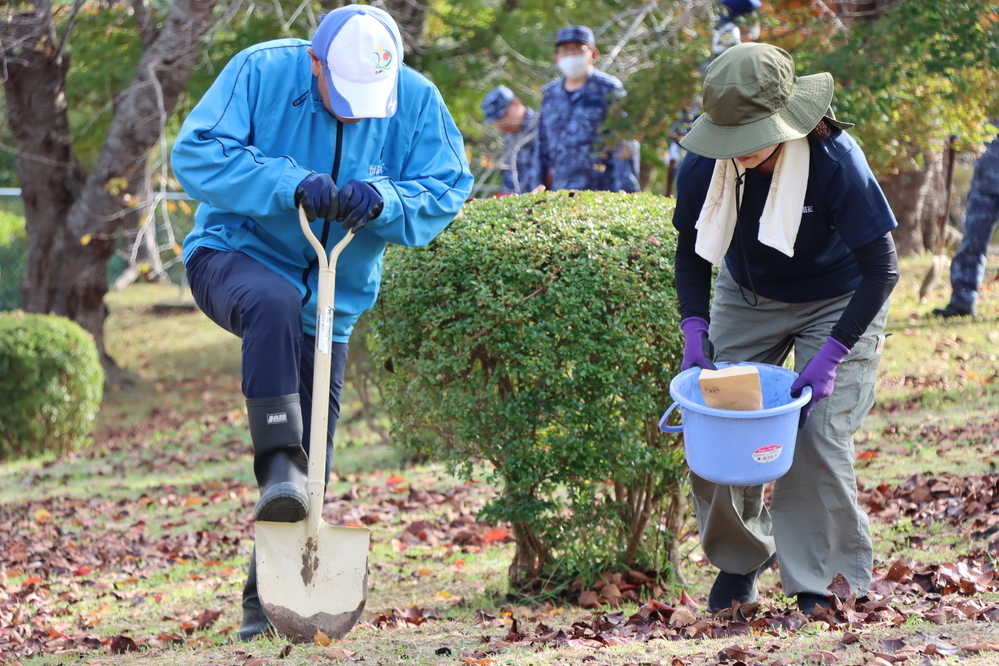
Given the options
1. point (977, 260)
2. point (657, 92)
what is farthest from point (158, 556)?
point (977, 260)

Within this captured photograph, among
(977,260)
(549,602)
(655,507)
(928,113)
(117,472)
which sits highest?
(928,113)

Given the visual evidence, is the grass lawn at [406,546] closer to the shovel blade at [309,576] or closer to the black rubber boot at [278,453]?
the shovel blade at [309,576]

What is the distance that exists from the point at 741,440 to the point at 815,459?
0.48 m

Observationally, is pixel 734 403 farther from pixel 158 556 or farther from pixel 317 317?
pixel 158 556

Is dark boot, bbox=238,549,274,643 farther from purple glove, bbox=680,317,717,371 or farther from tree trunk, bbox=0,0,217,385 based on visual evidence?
tree trunk, bbox=0,0,217,385

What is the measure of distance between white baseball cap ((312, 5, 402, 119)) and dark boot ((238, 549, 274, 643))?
1744 millimetres

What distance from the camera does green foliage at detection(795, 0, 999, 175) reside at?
799 centimetres

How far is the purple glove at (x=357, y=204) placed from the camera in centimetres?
356

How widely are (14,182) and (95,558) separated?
22719mm

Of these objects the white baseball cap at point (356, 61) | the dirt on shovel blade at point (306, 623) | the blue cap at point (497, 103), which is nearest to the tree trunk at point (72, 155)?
the blue cap at point (497, 103)

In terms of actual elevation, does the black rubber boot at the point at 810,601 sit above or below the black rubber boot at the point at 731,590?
above

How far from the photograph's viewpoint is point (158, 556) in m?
6.28

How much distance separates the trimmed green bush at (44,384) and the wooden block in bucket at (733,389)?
8.01 m

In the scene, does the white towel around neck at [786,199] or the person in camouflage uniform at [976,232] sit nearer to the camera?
the white towel around neck at [786,199]
